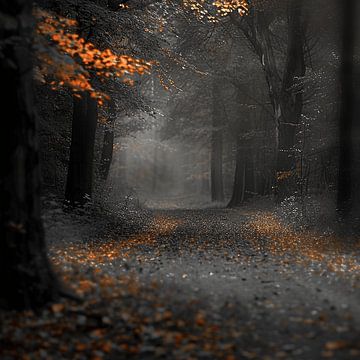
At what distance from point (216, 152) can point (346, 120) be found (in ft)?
62.9

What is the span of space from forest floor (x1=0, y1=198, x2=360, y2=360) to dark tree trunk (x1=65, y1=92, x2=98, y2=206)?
3.70 m

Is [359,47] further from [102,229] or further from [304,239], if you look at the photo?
[102,229]

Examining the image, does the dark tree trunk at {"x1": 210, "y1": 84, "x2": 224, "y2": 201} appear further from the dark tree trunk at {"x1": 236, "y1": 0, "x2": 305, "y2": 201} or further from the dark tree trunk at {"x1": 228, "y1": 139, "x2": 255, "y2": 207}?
the dark tree trunk at {"x1": 236, "y1": 0, "x2": 305, "y2": 201}

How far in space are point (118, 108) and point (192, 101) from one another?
11969 mm

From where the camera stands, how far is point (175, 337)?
5.88m

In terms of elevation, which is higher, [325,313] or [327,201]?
[327,201]

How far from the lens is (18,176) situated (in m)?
6.37

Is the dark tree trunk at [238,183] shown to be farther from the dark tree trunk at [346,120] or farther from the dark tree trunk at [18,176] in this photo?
the dark tree trunk at [18,176]

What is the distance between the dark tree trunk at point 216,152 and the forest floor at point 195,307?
793 inches

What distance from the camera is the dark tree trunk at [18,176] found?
6277 mm

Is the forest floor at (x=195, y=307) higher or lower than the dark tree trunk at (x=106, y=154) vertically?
lower

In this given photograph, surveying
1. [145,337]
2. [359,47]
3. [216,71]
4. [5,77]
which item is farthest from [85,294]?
[216,71]

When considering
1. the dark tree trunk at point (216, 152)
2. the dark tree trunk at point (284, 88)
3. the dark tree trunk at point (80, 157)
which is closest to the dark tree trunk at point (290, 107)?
the dark tree trunk at point (284, 88)

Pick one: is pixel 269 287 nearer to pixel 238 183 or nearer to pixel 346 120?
pixel 346 120
